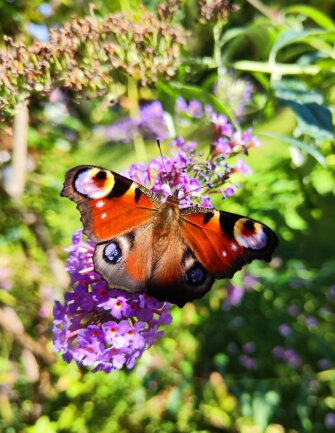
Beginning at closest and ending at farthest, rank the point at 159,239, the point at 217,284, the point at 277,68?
the point at 159,239, the point at 277,68, the point at 217,284

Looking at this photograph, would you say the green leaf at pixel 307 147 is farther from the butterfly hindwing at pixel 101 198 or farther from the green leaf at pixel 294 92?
the butterfly hindwing at pixel 101 198

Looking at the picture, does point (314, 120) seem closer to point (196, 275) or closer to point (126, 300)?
point (196, 275)

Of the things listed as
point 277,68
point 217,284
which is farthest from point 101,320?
point 217,284

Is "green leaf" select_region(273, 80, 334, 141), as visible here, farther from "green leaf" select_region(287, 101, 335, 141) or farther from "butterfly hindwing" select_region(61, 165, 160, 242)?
"butterfly hindwing" select_region(61, 165, 160, 242)

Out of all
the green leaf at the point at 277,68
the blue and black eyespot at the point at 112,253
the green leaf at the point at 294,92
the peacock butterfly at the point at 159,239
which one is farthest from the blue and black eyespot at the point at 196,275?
the green leaf at the point at 277,68

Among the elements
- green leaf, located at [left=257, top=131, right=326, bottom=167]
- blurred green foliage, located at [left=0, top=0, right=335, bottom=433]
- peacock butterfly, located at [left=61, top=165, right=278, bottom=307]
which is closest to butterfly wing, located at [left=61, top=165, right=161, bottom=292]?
peacock butterfly, located at [left=61, top=165, right=278, bottom=307]

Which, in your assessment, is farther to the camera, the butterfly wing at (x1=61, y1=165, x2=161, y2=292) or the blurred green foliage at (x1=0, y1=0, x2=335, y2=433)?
the blurred green foliage at (x1=0, y1=0, x2=335, y2=433)
